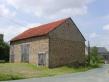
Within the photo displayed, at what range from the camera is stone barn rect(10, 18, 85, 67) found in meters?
45.0

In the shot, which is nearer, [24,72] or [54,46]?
[24,72]

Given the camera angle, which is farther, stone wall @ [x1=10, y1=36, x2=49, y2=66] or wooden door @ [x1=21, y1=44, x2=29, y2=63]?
wooden door @ [x1=21, y1=44, x2=29, y2=63]

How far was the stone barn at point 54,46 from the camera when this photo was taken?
1773 inches

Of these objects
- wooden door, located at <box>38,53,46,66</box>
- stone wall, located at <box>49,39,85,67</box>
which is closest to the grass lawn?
wooden door, located at <box>38,53,46,66</box>

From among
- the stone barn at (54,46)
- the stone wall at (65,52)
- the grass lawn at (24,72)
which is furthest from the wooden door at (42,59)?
the grass lawn at (24,72)

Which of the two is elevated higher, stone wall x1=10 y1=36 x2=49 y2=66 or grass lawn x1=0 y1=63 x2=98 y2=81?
stone wall x1=10 y1=36 x2=49 y2=66

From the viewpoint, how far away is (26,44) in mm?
51250

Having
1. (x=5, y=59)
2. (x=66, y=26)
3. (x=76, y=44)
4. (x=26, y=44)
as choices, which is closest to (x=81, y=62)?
(x=76, y=44)

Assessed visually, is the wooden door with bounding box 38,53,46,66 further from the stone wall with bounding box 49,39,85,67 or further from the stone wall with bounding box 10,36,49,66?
the stone wall with bounding box 49,39,85,67

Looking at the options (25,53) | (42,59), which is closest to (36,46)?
(42,59)

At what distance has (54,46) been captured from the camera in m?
45.6

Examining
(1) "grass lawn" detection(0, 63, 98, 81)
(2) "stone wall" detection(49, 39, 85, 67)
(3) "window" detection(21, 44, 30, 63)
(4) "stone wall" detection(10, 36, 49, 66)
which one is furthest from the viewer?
(3) "window" detection(21, 44, 30, 63)

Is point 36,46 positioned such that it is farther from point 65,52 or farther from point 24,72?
point 24,72

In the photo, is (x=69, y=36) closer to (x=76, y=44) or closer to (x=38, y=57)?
(x=76, y=44)
